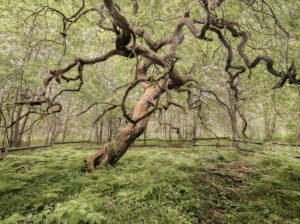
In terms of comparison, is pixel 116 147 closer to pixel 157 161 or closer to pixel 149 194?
pixel 157 161

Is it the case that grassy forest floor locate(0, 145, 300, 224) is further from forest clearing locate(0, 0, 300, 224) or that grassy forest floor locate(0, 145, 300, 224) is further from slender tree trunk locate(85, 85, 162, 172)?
slender tree trunk locate(85, 85, 162, 172)

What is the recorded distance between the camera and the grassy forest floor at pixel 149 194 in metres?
4.50

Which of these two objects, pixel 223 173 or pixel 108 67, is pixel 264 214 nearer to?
pixel 223 173

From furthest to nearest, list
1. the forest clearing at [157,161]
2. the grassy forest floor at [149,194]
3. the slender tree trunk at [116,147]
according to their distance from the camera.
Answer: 1. the slender tree trunk at [116,147]
2. the forest clearing at [157,161]
3. the grassy forest floor at [149,194]

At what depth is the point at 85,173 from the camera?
6891 millimetres

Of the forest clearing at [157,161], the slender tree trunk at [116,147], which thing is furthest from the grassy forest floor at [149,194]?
the slender tree trunk at [116,147]

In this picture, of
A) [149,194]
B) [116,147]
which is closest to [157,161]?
[116,147]

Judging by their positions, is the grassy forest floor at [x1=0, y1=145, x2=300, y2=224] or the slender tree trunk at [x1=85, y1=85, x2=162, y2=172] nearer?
the grassy forest floor at [x1=0, y1=145, x2=300, y2=224]

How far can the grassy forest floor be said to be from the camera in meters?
4.50

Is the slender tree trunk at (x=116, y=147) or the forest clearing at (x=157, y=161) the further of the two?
the slender tree trunk at (x=116, y=147)

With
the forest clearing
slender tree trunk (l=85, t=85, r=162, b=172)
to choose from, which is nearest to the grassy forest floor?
the forest clearing

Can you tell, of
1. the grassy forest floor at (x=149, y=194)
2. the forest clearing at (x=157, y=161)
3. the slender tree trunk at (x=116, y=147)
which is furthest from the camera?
the slender tree trunk at (x=116, y=147)

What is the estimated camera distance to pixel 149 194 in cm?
528

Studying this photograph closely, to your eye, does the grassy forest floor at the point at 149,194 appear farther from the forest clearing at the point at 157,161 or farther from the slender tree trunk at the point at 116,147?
the slender tree trunk at the point at 116,147
